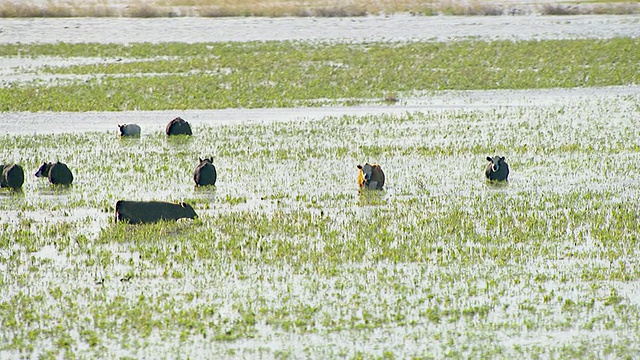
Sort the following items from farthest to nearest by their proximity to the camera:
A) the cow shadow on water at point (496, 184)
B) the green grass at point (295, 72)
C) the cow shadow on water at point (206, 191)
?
1. the green grass at point (295, 72)
2. the cow shadow on water at point (496, 184)
3. the cow shadow on water at point (206, 191)

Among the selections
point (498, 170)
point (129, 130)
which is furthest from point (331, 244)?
point (129, 130)

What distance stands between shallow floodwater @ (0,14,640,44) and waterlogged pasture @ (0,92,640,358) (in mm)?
23923

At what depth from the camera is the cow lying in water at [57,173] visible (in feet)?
65.9

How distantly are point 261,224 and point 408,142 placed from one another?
8892 mm

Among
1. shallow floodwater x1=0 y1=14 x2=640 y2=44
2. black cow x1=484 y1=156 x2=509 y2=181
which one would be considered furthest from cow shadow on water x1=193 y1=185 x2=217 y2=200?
shallow floodwater x1=0 y1=14 x2=640 y2=44

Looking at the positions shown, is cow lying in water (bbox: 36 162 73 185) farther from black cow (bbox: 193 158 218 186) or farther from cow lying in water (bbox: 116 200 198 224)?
cow lying in water (bbox: 116 200 198 224)

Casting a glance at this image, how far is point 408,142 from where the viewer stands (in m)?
24.7

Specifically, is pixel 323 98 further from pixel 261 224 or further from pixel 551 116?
pixel 261 224

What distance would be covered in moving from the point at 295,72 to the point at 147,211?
2203 cm

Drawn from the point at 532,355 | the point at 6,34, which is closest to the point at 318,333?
the point at 532,355

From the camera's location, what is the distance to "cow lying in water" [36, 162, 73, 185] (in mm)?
20094

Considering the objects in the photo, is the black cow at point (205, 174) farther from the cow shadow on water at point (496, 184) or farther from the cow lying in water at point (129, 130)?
the cow lying in water at point (129, 130)

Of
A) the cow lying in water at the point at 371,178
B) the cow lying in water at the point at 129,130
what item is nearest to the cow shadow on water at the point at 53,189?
the cow lying in water at the point at 371,178

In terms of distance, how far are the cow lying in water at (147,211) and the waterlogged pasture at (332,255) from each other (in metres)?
0.24
